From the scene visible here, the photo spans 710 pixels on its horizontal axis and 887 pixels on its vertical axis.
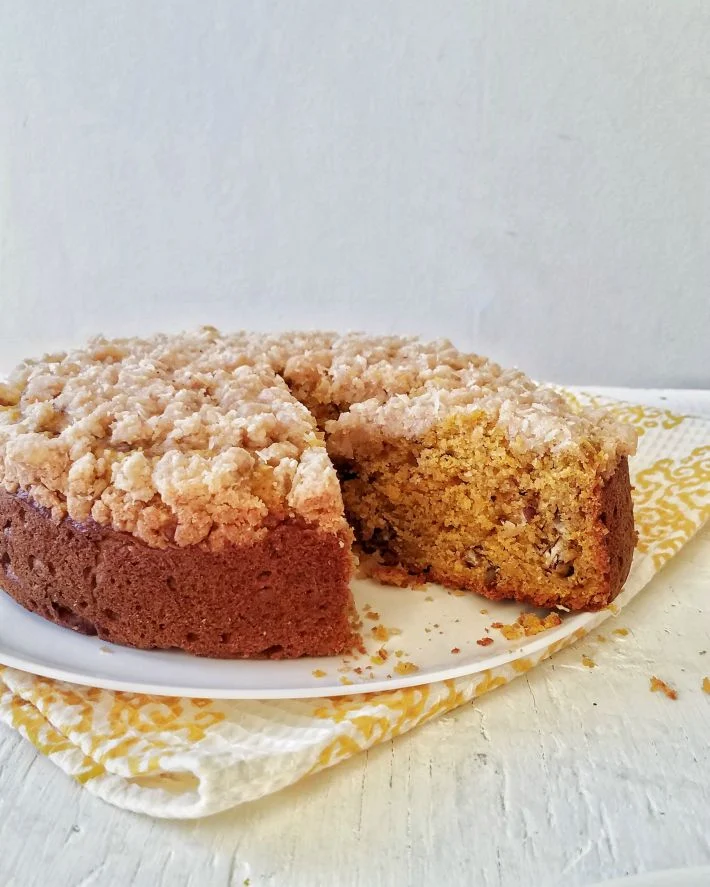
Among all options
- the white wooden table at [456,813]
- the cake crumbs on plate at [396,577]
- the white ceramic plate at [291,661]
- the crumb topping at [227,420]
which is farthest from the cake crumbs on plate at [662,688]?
the cake crumbs on plate at [396,577]

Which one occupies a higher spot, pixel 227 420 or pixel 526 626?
pixel 227 420

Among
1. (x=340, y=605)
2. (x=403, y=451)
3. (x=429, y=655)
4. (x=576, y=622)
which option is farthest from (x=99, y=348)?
(x=576, y=622)

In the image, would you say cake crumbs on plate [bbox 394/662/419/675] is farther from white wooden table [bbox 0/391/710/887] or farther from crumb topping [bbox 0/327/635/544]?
crumb topping [bbox 0/327/635/544]

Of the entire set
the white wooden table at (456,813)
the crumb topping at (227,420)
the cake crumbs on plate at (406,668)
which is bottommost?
the white wooden table at (456,813)

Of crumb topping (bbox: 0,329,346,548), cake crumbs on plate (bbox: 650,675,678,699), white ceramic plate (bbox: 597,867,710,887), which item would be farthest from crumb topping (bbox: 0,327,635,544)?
white ceramic plate (bbox: 597,867,710,887)

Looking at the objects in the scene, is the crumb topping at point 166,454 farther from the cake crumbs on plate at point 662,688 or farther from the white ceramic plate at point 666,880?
the white ceramic plate at point 666,880

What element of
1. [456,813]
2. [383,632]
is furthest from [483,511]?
[456,813]

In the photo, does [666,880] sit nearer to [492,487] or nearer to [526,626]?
[526,626]
